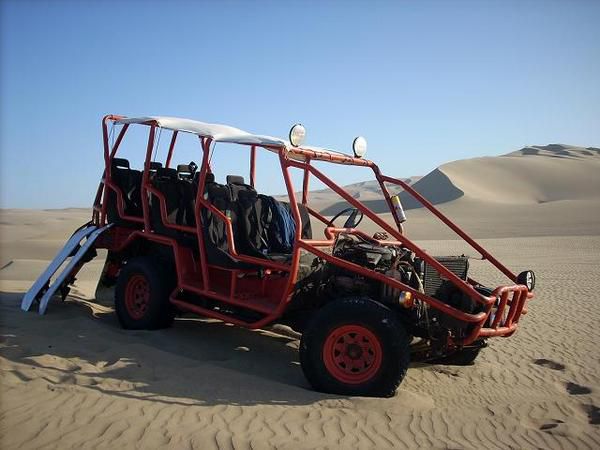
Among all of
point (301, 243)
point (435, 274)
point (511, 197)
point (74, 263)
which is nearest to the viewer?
point (301, 243)

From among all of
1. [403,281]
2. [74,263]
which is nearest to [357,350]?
[403,281]

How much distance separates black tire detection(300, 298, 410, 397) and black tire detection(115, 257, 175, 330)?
2249 mm

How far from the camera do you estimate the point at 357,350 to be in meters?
5.07

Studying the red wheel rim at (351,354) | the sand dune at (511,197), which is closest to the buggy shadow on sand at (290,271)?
the red wheel rim at (351,354)

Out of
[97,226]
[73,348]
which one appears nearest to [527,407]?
[73,348]

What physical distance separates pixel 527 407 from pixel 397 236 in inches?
75.7

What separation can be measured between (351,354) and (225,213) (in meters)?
2.24

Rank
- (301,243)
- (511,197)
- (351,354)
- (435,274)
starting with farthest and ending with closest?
(511,197) < (435,274) < (301,243) < (351,354)

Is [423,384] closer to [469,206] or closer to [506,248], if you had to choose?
[506,248]

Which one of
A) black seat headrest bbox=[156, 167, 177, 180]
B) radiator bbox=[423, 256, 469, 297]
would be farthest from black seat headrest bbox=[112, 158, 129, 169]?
radiator bbox=[423, 256, 469, 297]

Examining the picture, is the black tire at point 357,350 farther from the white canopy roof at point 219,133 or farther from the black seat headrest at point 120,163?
the black seat headrest at point 120,163

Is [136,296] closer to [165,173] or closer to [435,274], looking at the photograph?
[165,173]

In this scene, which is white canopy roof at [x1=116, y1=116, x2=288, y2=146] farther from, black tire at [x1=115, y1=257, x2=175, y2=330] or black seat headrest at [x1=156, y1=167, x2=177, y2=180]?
black tire at [x1=115, y1=257, x2=175, y2=330]

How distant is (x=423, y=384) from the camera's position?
5.66 m
